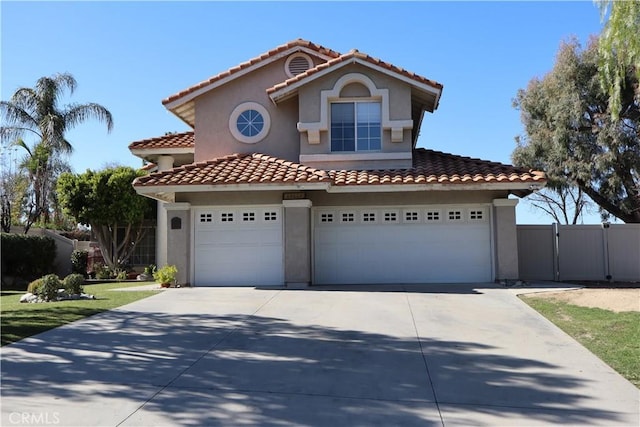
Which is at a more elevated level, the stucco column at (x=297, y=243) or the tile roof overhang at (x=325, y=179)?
the tile roof overhang at (x=325, y=179)

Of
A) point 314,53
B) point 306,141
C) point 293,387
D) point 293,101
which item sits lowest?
point 293,387

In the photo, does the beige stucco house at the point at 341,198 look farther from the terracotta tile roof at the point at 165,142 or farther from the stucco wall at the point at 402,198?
the terracotta tile roof at the point at 165,142

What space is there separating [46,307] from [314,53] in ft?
36.4

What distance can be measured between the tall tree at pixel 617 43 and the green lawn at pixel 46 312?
10.3m

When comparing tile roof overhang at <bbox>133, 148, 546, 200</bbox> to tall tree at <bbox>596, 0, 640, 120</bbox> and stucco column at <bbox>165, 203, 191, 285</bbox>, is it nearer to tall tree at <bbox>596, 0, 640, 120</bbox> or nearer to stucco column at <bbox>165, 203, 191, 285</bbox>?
stucco column at <bbox>165, 203, 191, 285</bbox>

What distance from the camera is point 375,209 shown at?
1515cm

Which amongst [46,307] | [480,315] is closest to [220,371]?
[480,315]

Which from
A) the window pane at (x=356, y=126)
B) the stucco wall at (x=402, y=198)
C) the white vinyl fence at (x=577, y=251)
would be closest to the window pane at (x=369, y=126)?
the window pane at (x=356, y=126)

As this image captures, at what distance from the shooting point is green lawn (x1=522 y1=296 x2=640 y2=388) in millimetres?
6953

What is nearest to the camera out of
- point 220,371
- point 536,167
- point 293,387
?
point 293,387

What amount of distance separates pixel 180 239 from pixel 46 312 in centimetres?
491

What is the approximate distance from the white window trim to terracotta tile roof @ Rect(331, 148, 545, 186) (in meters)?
1.22

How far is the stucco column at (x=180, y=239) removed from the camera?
48.4 ft

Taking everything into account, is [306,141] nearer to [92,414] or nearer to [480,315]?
[480,315]
